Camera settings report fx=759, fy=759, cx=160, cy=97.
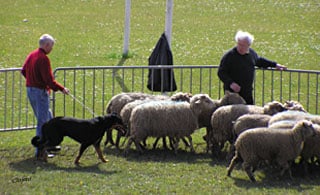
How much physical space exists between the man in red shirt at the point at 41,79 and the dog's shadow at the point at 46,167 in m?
0.34

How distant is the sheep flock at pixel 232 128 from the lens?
36.4 ft

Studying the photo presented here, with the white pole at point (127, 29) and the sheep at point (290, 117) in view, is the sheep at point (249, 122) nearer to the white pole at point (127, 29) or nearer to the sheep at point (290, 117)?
the sheep at point (290, 117)

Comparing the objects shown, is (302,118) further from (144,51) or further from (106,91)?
(144,51)

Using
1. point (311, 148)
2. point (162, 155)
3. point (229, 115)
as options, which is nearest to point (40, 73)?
point (162, 155)

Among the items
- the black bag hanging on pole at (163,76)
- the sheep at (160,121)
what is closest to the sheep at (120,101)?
the sheep at (160,121)

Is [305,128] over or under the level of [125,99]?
under

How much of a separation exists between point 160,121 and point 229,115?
1.17 m

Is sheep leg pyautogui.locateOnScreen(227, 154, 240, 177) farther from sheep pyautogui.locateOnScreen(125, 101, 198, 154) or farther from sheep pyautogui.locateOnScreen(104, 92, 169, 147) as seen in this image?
sheep pyautogui.locateOnScreen(104, 92, 169, 147)

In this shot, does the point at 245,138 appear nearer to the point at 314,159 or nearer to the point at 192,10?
the point at 314,159

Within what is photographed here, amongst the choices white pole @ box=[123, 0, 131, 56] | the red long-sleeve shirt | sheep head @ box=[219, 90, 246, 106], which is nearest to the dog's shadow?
the red long-sleeve shirt

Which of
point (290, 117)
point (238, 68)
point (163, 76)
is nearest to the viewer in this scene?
point (290, 117)

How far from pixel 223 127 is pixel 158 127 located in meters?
1.09

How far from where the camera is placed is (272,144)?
36.2ft

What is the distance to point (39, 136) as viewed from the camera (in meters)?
12.4
